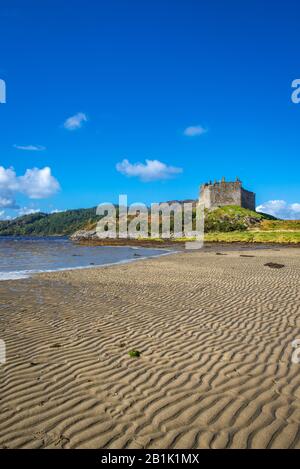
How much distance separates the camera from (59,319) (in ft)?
35.0

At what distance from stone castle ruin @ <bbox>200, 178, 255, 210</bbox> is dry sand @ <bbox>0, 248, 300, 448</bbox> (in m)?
104

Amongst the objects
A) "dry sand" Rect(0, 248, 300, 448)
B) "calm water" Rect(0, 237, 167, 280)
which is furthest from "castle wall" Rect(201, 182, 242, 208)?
"dry sand" Rect(0, 248, 300, 448)

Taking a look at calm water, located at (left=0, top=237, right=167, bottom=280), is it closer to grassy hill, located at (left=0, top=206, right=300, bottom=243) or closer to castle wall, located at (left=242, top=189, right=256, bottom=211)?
grassy hill, located at (left=0, top=206, right=300, bottom=243)

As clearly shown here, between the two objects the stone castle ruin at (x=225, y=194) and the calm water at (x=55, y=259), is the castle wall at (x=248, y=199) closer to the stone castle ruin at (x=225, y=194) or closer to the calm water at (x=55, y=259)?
the stone castle ruin at (x=225, y=194)

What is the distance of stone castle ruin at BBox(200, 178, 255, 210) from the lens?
114 metres

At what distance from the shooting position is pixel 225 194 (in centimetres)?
11506

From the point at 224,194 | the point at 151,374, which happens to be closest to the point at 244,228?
the point at 224,194

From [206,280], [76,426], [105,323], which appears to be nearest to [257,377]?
[76,426]

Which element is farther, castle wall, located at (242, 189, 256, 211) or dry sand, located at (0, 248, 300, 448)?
castle wall, located at (242, 189, 256, 211)

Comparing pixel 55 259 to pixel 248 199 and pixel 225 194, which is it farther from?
pixel 248 199

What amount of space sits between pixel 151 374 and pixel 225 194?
11351 cm

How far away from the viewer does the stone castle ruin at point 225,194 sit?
11381cm
